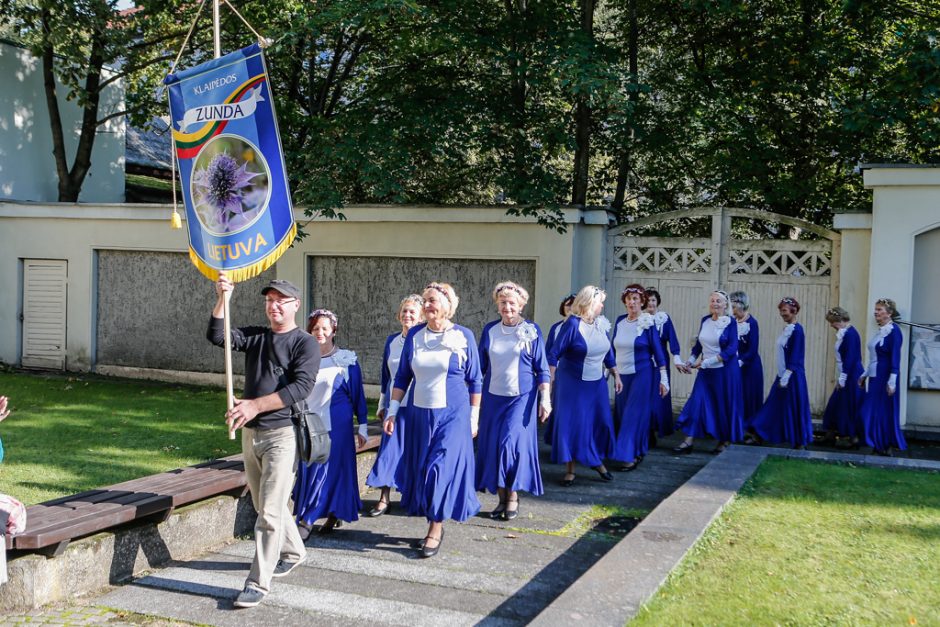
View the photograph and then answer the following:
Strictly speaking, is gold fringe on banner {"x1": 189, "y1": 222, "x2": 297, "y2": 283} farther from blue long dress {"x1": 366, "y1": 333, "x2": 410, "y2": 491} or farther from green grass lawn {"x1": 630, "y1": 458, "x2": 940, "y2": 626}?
green grass lawn {"x1": 630, "y1": 458, "x2": 940, "y2": 626}

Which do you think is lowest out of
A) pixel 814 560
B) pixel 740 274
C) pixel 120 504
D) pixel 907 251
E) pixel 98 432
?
pixel 98 432

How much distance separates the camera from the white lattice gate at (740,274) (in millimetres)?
12336

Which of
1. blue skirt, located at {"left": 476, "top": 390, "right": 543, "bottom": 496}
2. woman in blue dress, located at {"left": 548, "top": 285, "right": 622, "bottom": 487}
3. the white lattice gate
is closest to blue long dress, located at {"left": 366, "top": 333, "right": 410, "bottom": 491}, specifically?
blue skirt, located at {"left": 476, "top": 390, "right": 543, "bottom": 496}

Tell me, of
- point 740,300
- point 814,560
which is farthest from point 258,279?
point 814,560

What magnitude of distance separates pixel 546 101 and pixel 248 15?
487 cm

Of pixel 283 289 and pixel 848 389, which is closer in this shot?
pixel 283 289

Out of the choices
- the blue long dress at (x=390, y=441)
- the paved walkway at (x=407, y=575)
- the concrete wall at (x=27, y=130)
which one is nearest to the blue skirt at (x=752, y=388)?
the paved walkway at (x=407, y=575)

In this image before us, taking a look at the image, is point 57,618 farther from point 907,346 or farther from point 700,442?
point 907,346

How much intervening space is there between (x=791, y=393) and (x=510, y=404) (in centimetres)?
444

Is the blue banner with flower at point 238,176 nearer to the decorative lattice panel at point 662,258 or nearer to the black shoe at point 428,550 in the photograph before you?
the black shoe at point 428,550

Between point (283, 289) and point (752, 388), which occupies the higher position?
point (283, 289)

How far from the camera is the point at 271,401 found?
556cm

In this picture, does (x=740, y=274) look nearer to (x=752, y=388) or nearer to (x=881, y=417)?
(x=752, y=388)

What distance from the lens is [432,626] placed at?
519 cm
